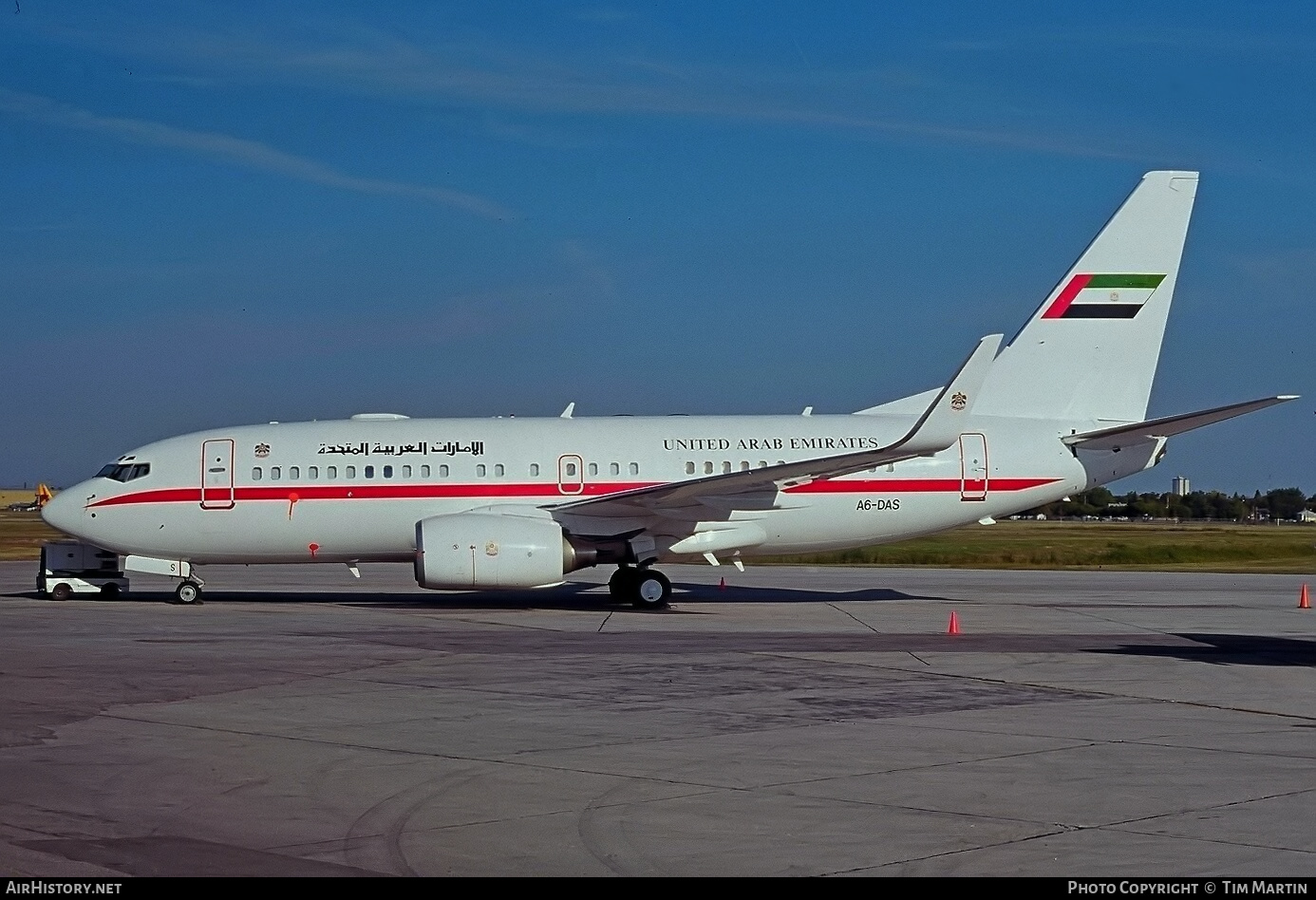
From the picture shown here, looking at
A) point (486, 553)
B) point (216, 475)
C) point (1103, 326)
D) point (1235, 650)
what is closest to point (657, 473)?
point (486, 553)

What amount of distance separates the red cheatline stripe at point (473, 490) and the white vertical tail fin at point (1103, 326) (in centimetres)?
202

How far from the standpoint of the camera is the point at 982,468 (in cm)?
2595

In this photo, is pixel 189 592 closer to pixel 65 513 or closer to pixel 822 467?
pixel 65 513

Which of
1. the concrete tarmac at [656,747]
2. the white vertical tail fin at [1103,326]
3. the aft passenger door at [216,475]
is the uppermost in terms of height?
the white vertical tail fin at [1103,326]

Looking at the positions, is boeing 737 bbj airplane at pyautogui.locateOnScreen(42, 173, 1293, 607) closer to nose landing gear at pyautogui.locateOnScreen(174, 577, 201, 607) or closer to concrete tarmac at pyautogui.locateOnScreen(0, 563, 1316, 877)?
nose landing gear at pyautogui.locateOnScreen(174, 577, 201, 607)

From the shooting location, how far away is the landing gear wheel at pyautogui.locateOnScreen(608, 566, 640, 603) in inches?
990

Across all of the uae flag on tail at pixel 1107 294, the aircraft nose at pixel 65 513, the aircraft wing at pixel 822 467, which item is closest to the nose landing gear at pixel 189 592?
the aircraft nose at pixel 65 513

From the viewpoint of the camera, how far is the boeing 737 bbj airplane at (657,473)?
25.4m

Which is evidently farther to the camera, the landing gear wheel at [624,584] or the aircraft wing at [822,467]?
the landing gear wheel at [624,584]

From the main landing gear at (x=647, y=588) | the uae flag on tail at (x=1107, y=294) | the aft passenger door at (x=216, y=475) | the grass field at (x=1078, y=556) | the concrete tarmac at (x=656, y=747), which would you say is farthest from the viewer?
the grass field at (x=1078, y=556)

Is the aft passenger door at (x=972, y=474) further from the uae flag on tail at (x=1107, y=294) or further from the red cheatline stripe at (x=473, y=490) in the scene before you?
the uae flag on tail at (x=1107, y=294)

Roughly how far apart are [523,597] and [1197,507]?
13057 cm

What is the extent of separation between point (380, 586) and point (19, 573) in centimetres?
1172
